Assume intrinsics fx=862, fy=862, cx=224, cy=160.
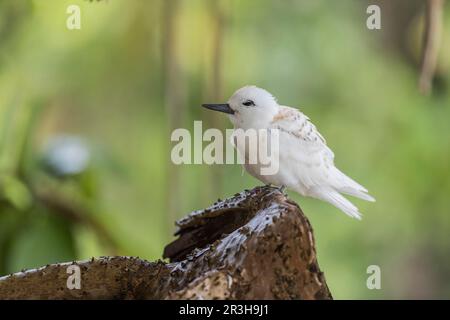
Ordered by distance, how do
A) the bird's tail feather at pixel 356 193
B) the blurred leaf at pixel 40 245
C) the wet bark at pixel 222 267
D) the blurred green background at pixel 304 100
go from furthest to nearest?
1. the blurred green background at pixel 304 100
2. the blurred leaf at pixel 40 245
3. the bird's tail feather at pixel 356 193
4. the wet bark at pixel 222 267

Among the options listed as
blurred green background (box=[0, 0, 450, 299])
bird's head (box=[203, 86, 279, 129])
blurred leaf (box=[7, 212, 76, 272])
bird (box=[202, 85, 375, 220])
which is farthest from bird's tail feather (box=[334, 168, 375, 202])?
blurred green background (box=[0, 0, 450, 299])

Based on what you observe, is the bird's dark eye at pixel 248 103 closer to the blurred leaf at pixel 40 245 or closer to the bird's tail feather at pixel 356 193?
the bird's tail feather at pixel 356 193

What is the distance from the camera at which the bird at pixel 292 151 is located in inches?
76.2

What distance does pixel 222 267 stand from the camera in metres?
1.38

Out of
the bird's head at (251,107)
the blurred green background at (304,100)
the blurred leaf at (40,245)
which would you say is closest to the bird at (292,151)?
the bird's head at (251,107)

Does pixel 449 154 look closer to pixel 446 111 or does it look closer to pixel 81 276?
pixel 446 111

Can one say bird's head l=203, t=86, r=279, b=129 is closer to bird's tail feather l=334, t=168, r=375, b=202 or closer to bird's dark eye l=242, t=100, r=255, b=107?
bird's dark eye l=242, t=100, r=255, b=107

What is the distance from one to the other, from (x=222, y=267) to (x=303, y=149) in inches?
25.1

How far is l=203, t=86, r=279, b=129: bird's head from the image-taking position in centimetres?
193

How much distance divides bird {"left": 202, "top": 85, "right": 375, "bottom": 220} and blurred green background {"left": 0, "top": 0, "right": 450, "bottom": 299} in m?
2.39

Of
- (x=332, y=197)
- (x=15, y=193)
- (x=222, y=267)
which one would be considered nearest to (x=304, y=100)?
(x=15, y=193)

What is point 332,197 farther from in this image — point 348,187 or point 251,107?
point 251,107

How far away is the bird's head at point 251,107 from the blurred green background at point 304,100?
2.41 meters
